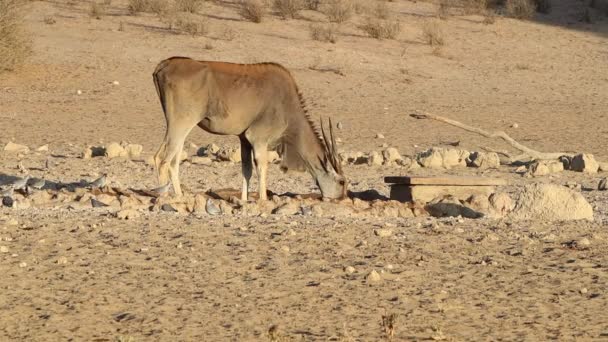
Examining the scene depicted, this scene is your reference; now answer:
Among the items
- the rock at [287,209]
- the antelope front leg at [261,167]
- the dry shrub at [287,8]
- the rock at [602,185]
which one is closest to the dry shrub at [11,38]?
the dry shrub at [287,8]

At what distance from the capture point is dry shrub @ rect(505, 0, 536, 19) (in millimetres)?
29297

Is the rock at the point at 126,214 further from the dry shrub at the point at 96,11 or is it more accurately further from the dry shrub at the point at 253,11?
the dry shrub at the point at 96,11

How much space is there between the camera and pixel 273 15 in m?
28.8

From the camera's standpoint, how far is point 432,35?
26688 millimetres

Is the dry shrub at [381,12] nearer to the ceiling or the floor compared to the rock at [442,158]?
nearer to the floor

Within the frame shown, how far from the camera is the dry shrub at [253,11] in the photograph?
28009mm

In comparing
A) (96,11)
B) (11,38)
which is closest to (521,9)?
(96,11)

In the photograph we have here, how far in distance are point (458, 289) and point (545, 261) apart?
100 centimetres

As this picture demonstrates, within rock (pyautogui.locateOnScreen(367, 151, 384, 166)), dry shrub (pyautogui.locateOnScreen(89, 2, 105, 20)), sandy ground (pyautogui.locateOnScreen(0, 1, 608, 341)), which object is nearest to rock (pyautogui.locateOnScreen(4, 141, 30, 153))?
sandy ground (pyautogui.locateOnScreen(0, 1, 608, 341))

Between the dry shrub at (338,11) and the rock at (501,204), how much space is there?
16.9m

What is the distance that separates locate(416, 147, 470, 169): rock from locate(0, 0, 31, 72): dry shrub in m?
9.54

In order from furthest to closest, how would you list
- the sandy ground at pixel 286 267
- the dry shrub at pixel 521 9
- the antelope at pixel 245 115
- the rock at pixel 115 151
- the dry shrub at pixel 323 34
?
1. the dry shrub at pixel 521 9
2. the dry shrub at pixel 323 34
3. the rock at pixel 115 151
4. the antelope at pixel 245 115
5. the sandy ground at pixel 286 267

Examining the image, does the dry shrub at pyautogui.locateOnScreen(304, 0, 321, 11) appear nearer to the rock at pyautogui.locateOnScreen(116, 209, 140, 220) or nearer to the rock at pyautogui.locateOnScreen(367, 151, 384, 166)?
the rock at pyautogui.locateOnScreen(367, 151, 384, 166)

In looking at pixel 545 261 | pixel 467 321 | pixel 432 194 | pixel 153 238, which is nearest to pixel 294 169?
pixel 432 194
